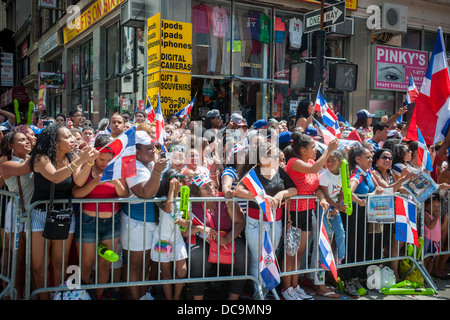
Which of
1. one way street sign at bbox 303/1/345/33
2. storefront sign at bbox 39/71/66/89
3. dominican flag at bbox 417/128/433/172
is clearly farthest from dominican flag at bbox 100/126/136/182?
storefront sign at bbox 39/71/66/89

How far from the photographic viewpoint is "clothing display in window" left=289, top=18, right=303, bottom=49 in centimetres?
1368

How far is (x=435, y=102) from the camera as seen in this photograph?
6156 mm

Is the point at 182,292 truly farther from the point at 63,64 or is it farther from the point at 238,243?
the point at 63,64

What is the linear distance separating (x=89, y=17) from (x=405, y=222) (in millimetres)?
14487

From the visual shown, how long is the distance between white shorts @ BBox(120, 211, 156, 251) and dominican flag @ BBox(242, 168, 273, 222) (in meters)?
1.04

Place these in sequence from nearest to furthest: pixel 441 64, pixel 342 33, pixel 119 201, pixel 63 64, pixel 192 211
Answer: pixel 119 201 → pixel 192 211 → pixel 441 64 → pixel 342 33 → pixel 63 64

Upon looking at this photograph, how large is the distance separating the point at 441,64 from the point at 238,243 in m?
3.91

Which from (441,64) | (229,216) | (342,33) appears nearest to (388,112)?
(342,33)

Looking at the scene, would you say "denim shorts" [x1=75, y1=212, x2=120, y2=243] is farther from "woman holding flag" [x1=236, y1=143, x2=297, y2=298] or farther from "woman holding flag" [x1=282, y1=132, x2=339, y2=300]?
"woman holding flag" [x1=282, y1=132, x2=339, y2=300]

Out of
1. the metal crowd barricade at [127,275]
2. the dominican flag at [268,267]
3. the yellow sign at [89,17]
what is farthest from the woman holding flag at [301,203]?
the yellow sign at [89,17]

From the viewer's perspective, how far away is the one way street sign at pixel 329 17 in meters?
8.22

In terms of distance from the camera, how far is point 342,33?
13.4m

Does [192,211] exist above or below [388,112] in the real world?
below

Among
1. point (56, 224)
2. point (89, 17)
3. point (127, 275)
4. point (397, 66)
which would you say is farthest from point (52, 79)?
point (56, 224)
